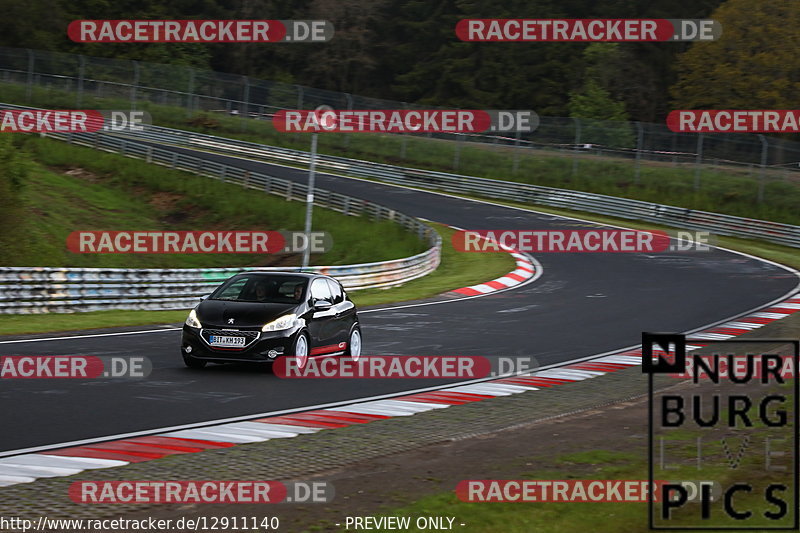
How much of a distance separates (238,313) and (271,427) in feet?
11.8

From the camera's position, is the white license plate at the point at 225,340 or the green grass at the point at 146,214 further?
the green grass at the point at 146,214

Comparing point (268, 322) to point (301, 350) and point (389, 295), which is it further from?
point (389, 295)

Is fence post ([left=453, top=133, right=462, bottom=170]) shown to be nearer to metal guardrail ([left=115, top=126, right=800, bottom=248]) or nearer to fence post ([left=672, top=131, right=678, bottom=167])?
metal guardrail ([left=115, top=126, right=800, bottom=248])

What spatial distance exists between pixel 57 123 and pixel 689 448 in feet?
152

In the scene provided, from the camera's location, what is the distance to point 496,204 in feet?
157

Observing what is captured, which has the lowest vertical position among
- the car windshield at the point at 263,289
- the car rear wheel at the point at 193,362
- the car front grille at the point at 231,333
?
the car rear wheel at the point at 193,362

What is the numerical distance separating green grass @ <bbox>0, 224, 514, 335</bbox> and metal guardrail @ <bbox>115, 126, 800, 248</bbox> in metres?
9.39

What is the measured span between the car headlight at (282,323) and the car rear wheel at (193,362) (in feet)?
3.42

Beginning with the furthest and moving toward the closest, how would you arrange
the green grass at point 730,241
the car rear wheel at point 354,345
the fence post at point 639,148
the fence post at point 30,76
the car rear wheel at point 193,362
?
1. the fence post at point 30,76
2. the fence post at point 639,148
3. the green grass at point 730,241
4. the car rear wheel at point 354,345
5. the car rear wheel at point 193,362

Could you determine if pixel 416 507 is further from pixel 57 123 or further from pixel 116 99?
pixel 116 99

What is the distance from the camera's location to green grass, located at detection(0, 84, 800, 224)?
4512cm

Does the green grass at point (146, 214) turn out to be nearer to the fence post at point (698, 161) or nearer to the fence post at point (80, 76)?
the fence post at point (80, 76)

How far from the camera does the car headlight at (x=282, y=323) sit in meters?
13.8

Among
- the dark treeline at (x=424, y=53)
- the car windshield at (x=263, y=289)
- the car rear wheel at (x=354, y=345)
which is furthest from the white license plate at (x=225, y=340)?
the dark treeline at (x=424, y=53)
